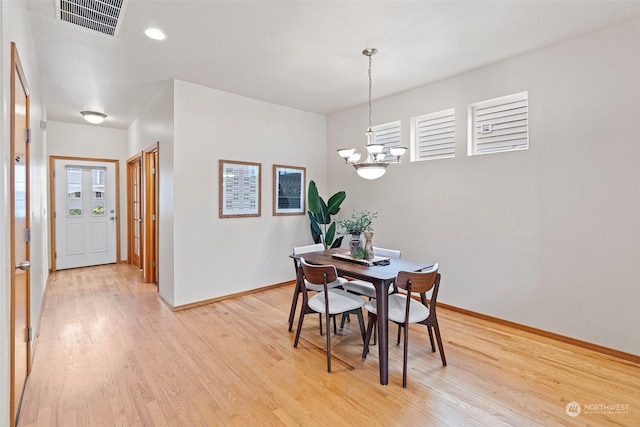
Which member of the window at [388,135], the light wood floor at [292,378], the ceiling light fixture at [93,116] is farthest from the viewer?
the ceiling light fixture at [93,116]

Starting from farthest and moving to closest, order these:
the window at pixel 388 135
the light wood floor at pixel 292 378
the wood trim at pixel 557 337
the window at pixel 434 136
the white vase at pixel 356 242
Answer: the window at pixel 388 135 → the window at pixel 434 136 → the white vase at pixel 356 242 → the wood trim at pixel 557 337 → the light wood floor at pixel 292 378

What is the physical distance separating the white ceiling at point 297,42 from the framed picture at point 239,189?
3.32 feet

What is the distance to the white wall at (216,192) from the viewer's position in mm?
3775

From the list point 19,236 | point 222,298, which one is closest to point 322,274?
point 19,236

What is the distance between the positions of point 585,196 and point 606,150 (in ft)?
1.35

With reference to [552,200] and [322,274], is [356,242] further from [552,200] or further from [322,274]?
[552,200]

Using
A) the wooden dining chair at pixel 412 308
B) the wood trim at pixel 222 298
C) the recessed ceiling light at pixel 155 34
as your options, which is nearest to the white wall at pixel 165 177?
the wood trim at pixel 222 298

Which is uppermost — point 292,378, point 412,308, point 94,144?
point 94,144

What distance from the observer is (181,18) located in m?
2.46

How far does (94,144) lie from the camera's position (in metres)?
6.03

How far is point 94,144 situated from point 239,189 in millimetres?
3829

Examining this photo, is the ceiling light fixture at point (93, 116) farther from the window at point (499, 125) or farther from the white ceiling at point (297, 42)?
the window at point (499, 125)
